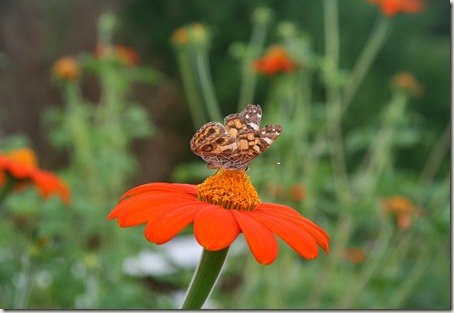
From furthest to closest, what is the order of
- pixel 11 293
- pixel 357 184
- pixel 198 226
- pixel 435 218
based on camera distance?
pixel 357 184 < pixel 435 218 < pixel 11 293 < pixel 198 226

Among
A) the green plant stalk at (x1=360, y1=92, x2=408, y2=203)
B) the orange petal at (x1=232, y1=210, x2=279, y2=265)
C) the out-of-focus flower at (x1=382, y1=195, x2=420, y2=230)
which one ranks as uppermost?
the green plant stalk at (x1=360, y1=92, x2=408, y2=203)

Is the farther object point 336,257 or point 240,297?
point 240,297

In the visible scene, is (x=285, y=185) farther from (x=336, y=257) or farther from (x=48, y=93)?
(x=48, y=93)

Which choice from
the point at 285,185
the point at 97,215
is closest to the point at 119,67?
the point at 97,215

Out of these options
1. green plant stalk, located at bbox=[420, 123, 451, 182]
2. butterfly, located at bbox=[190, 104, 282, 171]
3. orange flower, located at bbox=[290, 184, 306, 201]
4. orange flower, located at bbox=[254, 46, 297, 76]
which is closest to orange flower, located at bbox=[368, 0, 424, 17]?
orange flower, located at bbox=[254, 46, 297, 76]

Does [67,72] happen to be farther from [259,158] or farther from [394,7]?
[394,7]

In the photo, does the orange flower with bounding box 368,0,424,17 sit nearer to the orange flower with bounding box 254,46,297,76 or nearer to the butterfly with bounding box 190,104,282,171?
the orange flower with bounding box 254,46,297,76
